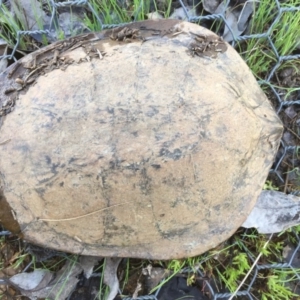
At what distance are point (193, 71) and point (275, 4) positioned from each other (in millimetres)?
398

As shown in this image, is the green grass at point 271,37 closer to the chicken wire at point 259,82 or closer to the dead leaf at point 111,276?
the chicken wire at point 259,82

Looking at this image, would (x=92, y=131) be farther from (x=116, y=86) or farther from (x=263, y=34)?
(x=263, y=34)

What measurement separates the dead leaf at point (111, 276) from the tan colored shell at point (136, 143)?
0.56 ft

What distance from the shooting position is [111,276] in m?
1.11

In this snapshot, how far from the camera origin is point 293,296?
3.84ft

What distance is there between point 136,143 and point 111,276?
17.5 inches

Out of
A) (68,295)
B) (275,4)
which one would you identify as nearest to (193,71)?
(275,4)

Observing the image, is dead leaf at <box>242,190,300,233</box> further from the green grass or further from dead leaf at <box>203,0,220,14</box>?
dead leaf at <box>203,0,220,14</box>

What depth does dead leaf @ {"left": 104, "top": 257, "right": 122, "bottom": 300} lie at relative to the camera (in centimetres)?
111

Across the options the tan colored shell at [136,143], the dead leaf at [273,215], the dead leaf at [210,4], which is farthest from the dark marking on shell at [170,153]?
the dead leaf at [210,4]

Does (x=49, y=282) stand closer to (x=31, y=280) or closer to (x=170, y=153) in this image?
(x=31, y=280)

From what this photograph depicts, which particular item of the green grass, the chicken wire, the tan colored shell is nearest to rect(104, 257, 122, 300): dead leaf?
the chicken wire

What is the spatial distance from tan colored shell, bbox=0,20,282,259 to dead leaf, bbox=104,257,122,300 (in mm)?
171

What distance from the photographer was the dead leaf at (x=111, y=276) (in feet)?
3.64
